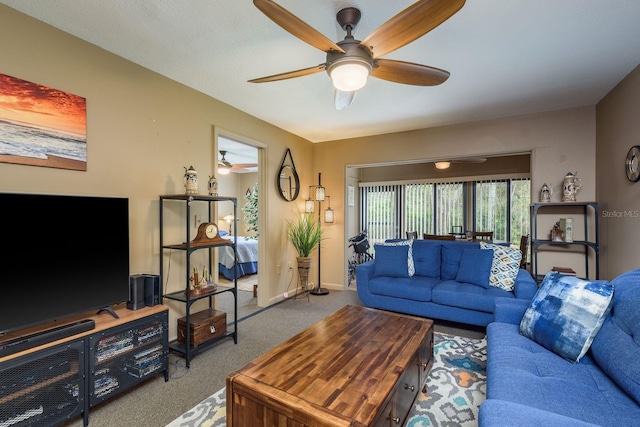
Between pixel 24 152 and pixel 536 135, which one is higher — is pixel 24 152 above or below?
below

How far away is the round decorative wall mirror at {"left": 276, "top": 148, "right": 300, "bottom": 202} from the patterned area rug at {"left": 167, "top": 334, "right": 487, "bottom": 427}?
295cm


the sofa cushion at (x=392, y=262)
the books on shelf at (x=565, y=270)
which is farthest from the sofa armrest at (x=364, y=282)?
the books on shelf at (x=565, y=270)

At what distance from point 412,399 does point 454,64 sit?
2.71 m

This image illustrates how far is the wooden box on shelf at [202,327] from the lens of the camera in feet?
8.83

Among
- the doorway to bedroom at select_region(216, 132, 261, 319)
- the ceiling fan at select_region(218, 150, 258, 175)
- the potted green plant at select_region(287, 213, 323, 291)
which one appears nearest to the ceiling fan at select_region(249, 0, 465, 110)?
the doorway to bedroom at select_region(216, 132, 261, 319)

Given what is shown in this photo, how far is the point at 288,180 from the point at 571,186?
3.81 metres

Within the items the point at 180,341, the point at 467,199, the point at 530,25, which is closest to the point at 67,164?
the point at 180,341

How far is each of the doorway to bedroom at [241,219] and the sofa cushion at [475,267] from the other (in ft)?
8.91

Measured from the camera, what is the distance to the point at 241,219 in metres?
9.04

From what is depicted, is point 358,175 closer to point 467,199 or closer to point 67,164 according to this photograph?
point 467,199

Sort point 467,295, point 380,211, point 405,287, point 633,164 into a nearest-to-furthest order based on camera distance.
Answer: point 633,164
point 467,295
point 405,287
point 380,211

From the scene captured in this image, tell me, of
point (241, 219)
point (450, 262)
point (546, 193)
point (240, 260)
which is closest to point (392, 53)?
point (450, 262)

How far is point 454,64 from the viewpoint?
2.63m
